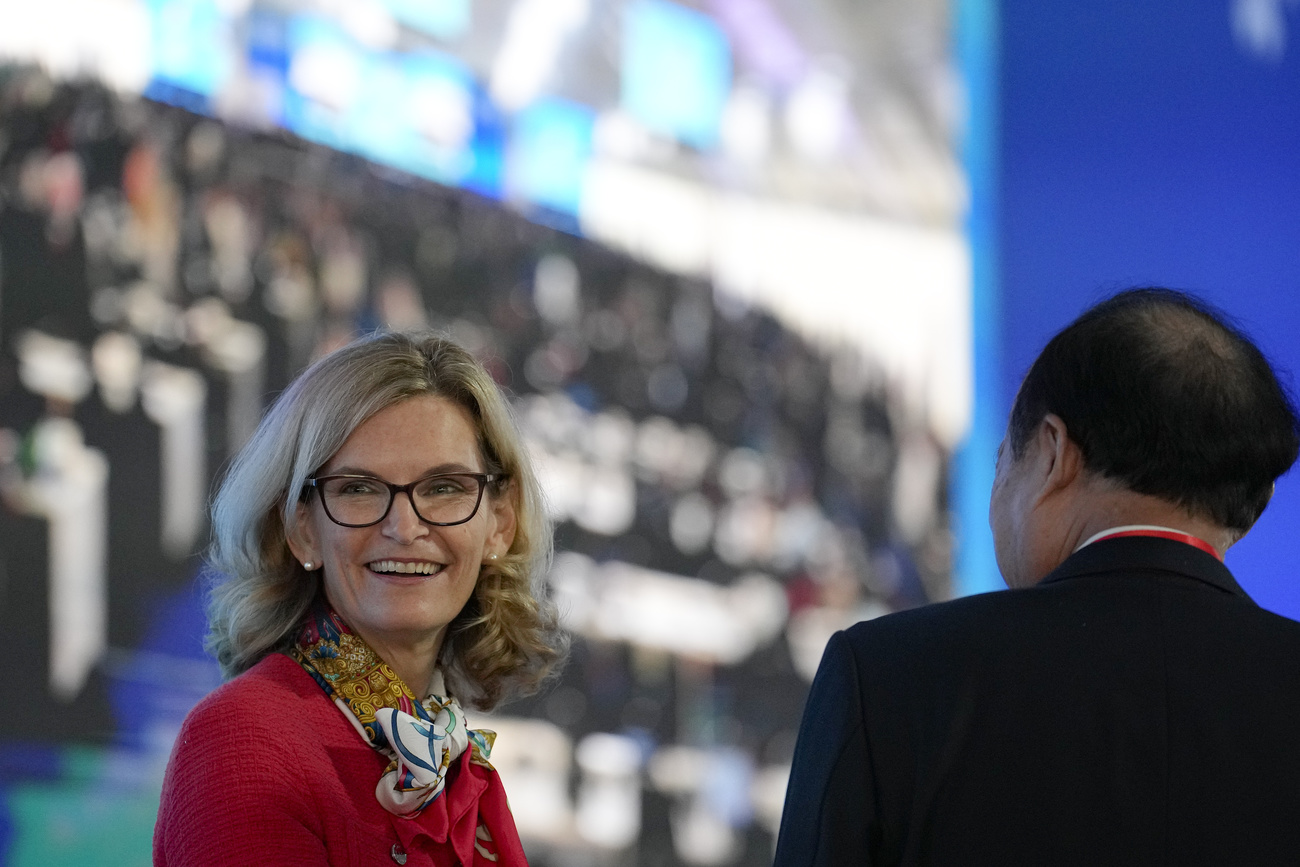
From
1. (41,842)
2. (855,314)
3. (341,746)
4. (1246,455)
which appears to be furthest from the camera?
(855,314)

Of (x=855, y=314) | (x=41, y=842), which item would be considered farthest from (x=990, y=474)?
(x=41, y=842)

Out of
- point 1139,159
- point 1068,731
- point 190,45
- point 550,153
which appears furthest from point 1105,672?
point 1139,159

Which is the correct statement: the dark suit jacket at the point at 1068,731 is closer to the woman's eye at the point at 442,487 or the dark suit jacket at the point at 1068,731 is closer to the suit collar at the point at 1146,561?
the suit collar at the point at 1146,561

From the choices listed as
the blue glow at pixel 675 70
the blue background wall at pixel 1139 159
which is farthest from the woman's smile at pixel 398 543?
the blue background wall at pixel 1139 159

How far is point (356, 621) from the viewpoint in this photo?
5.31ft

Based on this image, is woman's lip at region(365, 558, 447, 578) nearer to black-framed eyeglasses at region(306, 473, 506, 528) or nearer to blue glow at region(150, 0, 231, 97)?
black-framed eyeglasses at region(306, 473, 506, 528)

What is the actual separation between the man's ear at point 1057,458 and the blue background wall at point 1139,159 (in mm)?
3571

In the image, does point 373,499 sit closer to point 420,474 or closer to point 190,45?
point 420,474

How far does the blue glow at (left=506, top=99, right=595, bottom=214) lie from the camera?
3.74 m

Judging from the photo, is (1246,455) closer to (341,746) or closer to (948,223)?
(341,746)

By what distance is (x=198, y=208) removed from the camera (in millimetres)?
3074

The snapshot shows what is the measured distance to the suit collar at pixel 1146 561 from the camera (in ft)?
4.29

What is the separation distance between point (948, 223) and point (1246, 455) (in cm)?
363

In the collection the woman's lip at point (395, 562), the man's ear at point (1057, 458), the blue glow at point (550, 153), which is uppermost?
the blue glow at point (550, 153)
